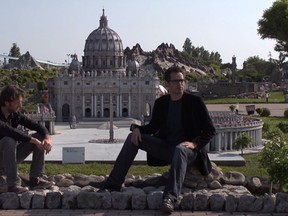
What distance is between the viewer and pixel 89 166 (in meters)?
22.0

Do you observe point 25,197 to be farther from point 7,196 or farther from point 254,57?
point 254,57

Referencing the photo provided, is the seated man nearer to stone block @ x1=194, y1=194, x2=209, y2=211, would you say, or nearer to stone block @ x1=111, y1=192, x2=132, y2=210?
stone block @ x1=111, y1=192, x2=132, y2=210

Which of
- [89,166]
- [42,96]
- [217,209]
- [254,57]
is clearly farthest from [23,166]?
[254,57]

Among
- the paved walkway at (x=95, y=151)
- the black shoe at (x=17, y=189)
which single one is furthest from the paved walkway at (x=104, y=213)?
the paved walkway at (x=95, y=151)

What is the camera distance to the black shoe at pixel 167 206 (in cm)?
689

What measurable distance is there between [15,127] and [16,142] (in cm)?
55

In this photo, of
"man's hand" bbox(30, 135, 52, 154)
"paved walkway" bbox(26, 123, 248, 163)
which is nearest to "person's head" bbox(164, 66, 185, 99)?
"man's hand" bbox(30, 135, 52, 154)

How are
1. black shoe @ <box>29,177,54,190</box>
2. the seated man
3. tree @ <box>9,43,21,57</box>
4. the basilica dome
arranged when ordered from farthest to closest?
1. tree @ <box>9,43,21,57</box>
2. the basilica dome
3. black shoe @ <box>29,177,54,190</box>
4. the seated man

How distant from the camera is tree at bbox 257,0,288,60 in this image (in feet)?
170

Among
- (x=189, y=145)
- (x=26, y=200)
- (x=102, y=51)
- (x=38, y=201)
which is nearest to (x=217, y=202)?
(x=189, y=145)

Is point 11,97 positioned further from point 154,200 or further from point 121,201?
point 154,200

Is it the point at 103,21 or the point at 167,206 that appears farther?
the point at 103,21

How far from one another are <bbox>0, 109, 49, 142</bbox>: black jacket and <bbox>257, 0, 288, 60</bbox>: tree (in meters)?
45.1

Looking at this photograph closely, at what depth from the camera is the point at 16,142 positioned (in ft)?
26.3
